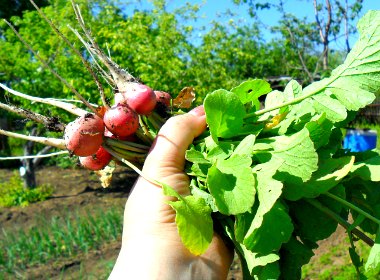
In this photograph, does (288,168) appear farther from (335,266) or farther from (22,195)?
(22,195)

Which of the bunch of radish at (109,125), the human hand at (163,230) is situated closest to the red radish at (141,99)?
the bunch of radish at (109,125)

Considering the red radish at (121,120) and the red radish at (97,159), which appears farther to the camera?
the red radish at (97,159)

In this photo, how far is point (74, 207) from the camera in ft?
26.9

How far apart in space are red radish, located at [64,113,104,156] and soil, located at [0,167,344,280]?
2504 millimetres

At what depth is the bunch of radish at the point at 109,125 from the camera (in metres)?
1.71

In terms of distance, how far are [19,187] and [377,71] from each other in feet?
30.5

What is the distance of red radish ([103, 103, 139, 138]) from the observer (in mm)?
1709

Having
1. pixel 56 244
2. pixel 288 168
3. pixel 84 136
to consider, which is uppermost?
pixel 84 136

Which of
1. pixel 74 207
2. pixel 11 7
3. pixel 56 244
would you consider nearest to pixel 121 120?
pixel 56 244

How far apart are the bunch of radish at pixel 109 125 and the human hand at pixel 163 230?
5.9 inches

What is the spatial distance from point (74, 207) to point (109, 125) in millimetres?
6817

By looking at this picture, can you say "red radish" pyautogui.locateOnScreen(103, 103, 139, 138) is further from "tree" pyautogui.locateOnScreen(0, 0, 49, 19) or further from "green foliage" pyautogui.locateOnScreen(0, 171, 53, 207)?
"tree" pyautogui.locateOnScreen(0, 0, 49, 19)

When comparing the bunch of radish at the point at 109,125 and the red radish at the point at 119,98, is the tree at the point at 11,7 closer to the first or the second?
the red radish at the point at 119,98

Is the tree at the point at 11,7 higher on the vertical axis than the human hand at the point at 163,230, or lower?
higher
